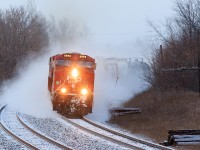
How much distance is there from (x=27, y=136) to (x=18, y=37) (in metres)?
61.4

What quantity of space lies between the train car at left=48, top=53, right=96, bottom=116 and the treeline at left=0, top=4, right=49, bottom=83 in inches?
1658

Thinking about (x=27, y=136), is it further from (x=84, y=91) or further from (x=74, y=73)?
(x=74, y=73)

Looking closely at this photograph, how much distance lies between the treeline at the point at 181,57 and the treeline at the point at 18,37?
3440cm

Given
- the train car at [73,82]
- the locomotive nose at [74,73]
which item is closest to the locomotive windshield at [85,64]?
the train car at [73,82]

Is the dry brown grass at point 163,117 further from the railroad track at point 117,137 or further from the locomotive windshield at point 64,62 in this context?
the locomotive windshield at point 64,62

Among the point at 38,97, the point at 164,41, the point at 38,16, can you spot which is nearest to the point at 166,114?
the point at 38,97

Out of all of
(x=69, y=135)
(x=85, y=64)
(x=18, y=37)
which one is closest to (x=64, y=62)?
(x=85, y=64)

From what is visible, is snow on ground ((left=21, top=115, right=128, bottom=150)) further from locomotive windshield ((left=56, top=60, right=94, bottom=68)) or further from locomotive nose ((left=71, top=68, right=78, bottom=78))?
locomotive windshield ((left=56, top=60, right=94, bottom=68))

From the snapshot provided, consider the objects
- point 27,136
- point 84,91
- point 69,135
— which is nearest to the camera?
point 27,136

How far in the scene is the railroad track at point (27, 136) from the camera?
1477 cm

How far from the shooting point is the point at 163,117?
22.4 metres

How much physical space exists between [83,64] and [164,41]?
51.4 feet

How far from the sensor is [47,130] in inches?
762

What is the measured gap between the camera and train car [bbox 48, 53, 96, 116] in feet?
81.8
